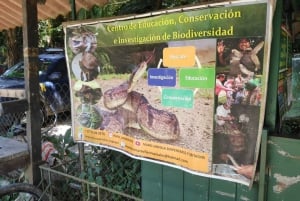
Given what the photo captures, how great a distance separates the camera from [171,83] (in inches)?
80.2

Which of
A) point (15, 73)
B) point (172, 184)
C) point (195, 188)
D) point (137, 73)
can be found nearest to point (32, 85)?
point (137, 73)

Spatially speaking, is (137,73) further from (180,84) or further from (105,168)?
(105,168)

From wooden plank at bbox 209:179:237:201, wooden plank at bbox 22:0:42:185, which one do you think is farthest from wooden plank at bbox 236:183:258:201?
wooden plank at bbox 22:0:42:185

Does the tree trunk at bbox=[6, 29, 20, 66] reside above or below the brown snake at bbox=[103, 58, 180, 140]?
above

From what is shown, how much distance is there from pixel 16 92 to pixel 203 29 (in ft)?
6.88

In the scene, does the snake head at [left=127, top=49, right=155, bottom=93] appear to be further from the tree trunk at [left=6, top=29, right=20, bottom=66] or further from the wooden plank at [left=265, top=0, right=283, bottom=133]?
the tree trunk at [left=6, top=29, right=20, bottom=66]

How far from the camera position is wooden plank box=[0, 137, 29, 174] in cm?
300

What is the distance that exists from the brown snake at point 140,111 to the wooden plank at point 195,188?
29 centimetres

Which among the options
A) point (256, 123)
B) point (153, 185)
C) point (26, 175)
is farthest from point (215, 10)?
point (26, 175)

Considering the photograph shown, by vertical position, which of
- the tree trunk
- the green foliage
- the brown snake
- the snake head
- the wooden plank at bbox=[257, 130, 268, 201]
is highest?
the tree trunk

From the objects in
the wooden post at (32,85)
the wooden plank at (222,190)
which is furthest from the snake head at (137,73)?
the wooden post at (32,85)

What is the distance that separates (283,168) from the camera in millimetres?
1719

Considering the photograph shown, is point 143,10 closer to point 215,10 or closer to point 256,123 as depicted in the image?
point 215,10

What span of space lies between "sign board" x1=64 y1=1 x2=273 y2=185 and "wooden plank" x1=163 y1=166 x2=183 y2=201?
4.4 inches
